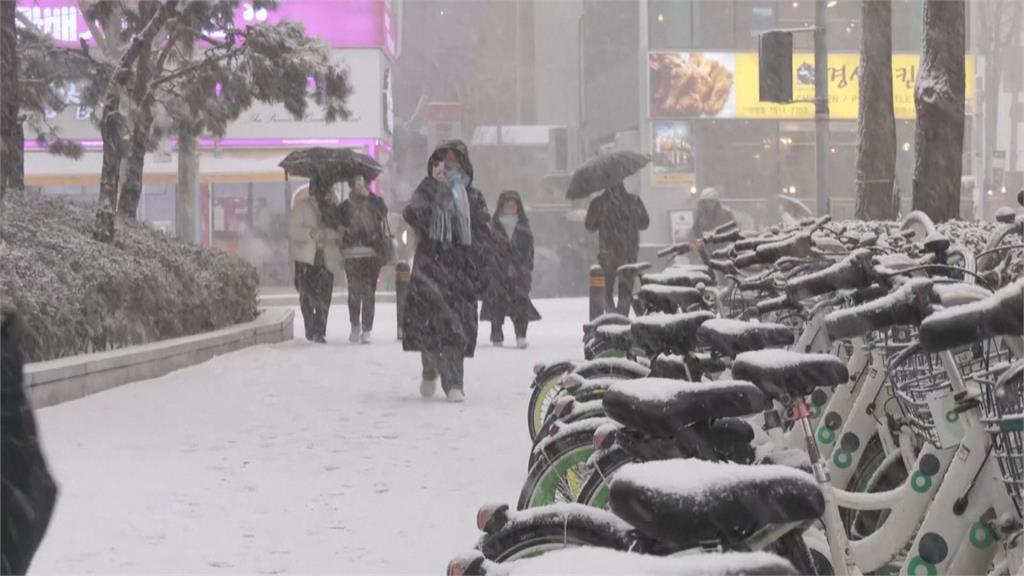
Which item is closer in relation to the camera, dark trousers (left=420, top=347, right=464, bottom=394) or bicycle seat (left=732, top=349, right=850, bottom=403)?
bicycle seat (left=732, top=349, right=850, bottom=403)

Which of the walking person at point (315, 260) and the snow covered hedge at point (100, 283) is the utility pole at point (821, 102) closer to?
the walking person at point (315, 260)

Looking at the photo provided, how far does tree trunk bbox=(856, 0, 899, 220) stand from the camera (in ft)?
47.1

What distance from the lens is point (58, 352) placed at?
35.6 ft

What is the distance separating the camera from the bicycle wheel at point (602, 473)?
3.88 metres

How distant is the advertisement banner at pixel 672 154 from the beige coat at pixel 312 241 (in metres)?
17.6

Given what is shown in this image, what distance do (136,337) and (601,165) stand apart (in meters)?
6.52

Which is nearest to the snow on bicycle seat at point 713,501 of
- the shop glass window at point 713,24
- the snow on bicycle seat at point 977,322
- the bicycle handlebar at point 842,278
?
the snow on bicycle seat at point 977,322

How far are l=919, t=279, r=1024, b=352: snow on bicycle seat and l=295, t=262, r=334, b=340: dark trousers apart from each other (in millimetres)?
14058

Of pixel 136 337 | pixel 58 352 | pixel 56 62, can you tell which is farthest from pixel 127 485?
pixel 56 62

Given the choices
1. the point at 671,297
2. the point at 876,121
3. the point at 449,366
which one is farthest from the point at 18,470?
the point at 876,121

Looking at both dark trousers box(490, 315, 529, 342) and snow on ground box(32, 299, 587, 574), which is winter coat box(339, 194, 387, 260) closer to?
dark trousers box(490, 315, 529, 342)

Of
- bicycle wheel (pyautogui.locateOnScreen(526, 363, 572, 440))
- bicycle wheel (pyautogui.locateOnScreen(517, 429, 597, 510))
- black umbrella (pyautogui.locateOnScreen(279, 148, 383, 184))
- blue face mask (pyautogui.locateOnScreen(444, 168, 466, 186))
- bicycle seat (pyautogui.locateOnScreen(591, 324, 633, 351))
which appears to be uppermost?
black umbrella (pyautogui.locateOnScreen(279, 148, 383, 184))

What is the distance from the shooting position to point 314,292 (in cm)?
1636

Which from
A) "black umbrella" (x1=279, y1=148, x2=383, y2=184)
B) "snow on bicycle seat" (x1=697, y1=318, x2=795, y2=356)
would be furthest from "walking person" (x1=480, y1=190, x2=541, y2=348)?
"snow on bicycle seat" (x1=697, y1=318, x2=795, y2=356)
